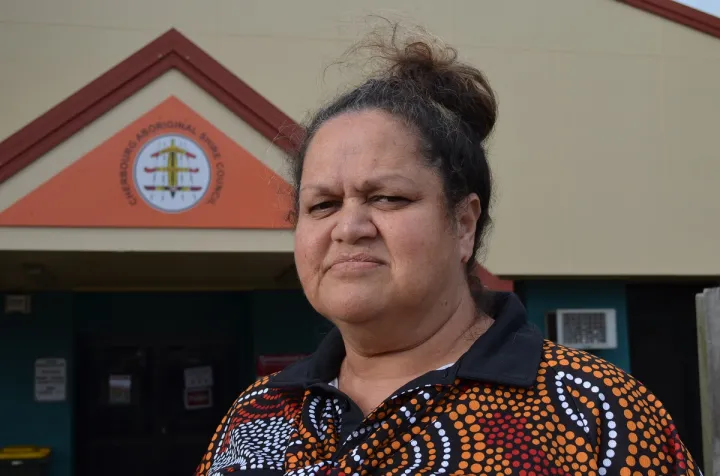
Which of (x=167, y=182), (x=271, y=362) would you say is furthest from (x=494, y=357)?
(x=271, y=362)

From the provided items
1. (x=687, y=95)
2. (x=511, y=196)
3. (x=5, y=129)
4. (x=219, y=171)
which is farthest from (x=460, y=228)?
(x=687, y=95)

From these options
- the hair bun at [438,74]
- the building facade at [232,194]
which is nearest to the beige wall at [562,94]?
the building facade at [232,194]

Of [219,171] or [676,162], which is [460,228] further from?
[676,162]

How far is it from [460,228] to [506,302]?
250 millimetres

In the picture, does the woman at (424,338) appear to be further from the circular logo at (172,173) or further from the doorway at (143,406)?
the doorway at (143,406)

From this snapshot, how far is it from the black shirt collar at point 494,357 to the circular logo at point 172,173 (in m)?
3.59

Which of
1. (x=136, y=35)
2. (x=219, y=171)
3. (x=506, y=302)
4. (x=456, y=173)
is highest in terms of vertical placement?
(x=136, y=35)

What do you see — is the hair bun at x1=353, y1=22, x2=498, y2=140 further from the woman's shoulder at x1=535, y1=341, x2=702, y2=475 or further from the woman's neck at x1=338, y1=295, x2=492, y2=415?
the woman's shoulder at x1=535, y1=341, x2=702, y2=475

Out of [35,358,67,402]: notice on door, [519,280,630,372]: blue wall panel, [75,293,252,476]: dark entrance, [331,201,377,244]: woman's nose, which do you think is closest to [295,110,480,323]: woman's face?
[331,201,377,244]: woman's nose

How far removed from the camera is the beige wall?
695 cm

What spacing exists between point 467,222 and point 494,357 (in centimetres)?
27

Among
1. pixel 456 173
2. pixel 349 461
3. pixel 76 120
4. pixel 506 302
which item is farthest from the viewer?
pixel 76 120

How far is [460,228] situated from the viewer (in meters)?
1.54

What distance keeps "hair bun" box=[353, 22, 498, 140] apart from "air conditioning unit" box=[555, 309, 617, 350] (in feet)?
19.2
